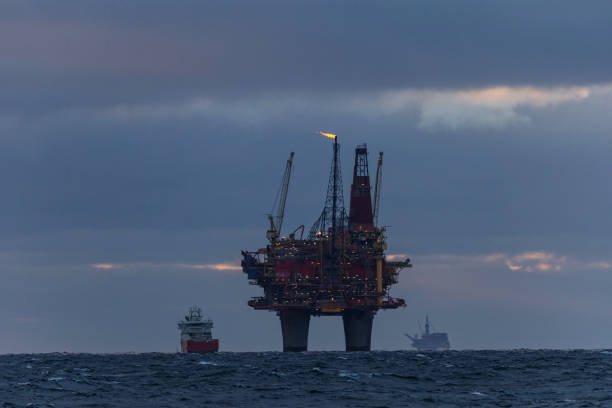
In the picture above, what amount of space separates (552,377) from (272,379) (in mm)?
27114

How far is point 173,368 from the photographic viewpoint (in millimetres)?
125000

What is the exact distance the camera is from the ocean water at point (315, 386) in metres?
81.2

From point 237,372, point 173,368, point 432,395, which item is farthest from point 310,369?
point 432,395

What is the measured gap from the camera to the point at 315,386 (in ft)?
310

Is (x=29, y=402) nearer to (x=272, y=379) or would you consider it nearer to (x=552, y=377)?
(x=272, y=379)

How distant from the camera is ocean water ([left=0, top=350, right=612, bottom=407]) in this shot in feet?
266

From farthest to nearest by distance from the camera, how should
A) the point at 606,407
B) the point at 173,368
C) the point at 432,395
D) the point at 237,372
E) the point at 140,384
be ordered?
the point at 173,368 → the point at 237,372 → the point at 140,384 → the point at 432,395 → the point at 606,407

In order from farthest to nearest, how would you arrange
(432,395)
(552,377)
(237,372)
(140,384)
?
(237,372), (552,377), (140,384), (432,395)

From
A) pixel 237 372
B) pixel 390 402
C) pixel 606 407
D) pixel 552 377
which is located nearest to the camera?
pixel 606 407

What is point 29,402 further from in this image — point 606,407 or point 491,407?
point 606,407

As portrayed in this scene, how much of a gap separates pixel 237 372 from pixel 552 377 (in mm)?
32461

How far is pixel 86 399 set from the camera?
84062 millimetres

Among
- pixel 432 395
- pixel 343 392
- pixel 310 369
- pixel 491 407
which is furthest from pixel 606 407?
pixel 310 369

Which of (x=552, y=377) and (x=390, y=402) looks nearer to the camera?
(x=390, y=402)
